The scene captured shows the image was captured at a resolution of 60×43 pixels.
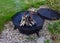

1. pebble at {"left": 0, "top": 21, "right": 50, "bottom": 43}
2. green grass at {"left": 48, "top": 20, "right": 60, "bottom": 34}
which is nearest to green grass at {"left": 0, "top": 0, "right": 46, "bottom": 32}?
pebble at {"left": 0, "top": 21, "right": 50, "bottom": 43}

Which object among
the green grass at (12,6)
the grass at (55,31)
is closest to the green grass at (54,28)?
the grass at (55,31)

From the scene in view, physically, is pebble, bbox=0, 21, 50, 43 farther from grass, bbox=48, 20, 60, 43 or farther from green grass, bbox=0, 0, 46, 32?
green grass, bbox=0, 0, 46, 32

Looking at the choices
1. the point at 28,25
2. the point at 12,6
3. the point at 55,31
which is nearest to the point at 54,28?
the point at 55,31

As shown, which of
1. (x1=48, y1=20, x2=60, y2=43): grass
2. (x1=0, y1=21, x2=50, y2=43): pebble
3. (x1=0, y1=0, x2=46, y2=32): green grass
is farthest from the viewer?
(x1=0, y1=0, x2=46, y2=32): green grass

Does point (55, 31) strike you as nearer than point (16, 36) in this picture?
Yes

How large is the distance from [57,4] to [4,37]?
74.8 inches

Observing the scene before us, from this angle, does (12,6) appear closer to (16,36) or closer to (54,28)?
(16,36)

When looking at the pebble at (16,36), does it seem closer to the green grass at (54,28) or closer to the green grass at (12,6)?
the green grass at (54,28)

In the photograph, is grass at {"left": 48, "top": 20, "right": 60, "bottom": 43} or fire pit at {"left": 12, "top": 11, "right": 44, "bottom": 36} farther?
fire pit at {"left": 12, "top": 11, "right": 44, "bottom": 36}

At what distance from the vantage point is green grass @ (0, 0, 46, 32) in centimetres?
570

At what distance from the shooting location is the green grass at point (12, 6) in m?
5.70

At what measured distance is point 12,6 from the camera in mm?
6180

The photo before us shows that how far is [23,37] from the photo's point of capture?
202 inches

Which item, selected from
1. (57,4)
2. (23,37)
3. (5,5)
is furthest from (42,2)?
(23,37)
